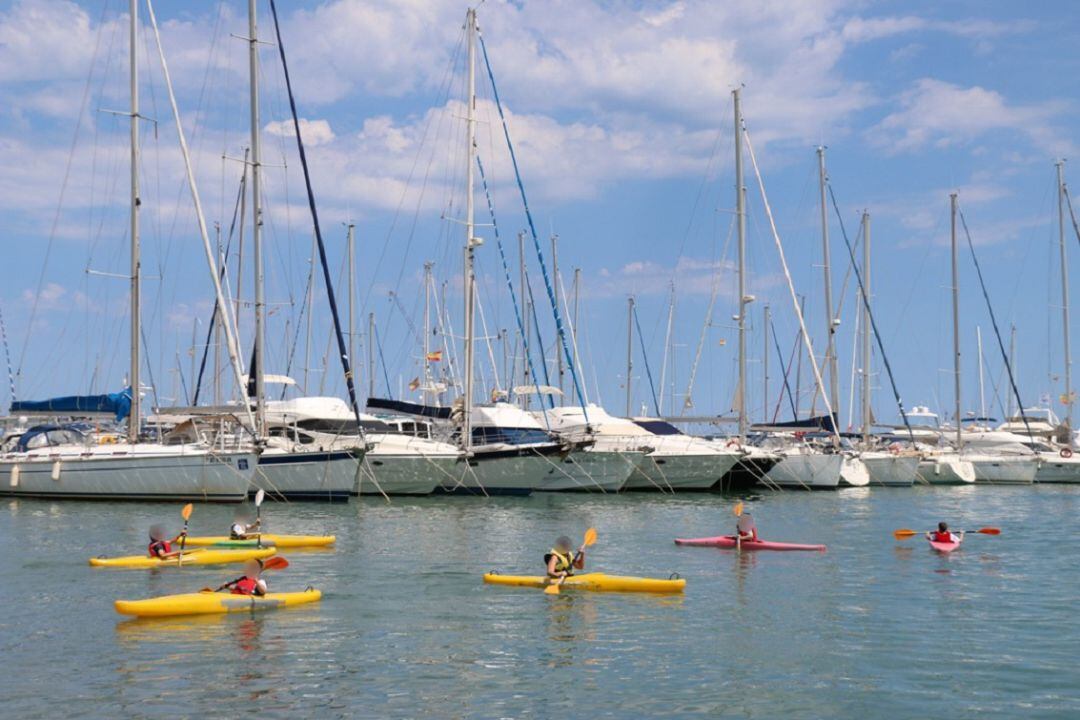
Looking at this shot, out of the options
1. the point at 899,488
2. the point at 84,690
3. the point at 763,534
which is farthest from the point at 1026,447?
the point at 84,690

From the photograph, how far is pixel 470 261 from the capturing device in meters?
44.8

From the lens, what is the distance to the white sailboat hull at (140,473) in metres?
38.5

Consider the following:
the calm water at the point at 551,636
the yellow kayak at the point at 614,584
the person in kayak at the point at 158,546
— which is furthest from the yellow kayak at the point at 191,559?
the yellow kayak at the point at 614,584

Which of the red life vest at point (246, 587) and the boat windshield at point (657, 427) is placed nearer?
the red life vest at point (246, 587)

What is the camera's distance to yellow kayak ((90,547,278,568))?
997 inches

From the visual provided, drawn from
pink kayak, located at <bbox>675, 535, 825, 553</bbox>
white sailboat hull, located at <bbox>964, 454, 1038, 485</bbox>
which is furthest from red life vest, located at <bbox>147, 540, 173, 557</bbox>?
white sailboat hull, located at <bbox>964, 454, 1038, 485</bbox>

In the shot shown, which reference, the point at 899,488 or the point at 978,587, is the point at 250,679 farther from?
the point at 899,488

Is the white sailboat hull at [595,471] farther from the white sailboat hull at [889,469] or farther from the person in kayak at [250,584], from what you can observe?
the person in kayak at [250,584]

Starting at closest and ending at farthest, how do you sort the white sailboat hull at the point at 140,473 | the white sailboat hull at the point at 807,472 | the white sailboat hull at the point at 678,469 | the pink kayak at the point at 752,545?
1. the pink kayak at the point at 752,545
2. the white sailboat hull at the point at 140,473
3. the white sailboat hull at the point at 678,469
4. the white sailboat hull at the point at 807,472

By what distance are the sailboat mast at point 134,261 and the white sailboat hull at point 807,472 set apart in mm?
26469

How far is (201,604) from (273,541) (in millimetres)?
8612

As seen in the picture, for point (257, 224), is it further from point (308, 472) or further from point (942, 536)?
point (942, 536)

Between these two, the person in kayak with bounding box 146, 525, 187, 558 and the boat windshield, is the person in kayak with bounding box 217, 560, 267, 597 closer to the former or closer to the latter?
the person in kayak with bounding box 146, 525, 187, 558

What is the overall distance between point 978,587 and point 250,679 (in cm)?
1554
